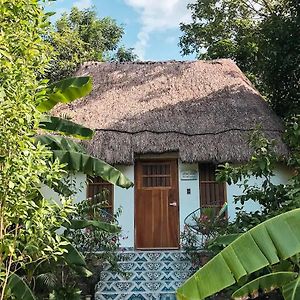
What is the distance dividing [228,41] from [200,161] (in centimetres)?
650

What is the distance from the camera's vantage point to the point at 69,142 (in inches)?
265

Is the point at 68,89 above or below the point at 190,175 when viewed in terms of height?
A: below

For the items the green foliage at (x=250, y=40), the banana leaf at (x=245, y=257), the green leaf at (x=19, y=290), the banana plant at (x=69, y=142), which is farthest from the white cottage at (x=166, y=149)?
the banana leaf at (x=245, y=257)

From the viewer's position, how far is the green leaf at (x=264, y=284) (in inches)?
170

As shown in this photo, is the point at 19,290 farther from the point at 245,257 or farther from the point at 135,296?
the point at 135,296

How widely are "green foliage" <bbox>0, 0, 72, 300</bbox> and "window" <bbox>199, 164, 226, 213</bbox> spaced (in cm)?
682

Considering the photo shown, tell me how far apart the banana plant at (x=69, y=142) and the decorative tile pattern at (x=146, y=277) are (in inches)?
94.9

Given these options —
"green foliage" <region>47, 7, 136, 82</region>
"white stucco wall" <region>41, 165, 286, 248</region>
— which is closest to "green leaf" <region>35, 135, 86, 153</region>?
"white stucco wall" <region>41, 165, 286, 248</region>

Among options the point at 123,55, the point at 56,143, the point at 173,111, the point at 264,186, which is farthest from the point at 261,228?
the point at 123,55

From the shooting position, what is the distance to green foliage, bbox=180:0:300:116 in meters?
11.2

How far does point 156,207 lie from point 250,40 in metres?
6.86

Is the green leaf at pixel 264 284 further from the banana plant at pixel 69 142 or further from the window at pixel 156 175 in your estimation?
the window at pixel 156 175

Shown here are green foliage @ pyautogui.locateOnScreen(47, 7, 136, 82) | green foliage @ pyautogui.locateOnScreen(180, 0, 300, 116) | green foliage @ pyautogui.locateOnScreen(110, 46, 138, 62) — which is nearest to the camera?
green foliage @ pyautogui.locateOnScreen(180, 0, 300, 116)

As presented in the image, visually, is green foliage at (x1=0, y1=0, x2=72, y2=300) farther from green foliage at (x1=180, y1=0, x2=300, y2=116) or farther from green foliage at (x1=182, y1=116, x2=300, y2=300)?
green foliage at (x1=180, y1=0, x2=300, y2=116)
